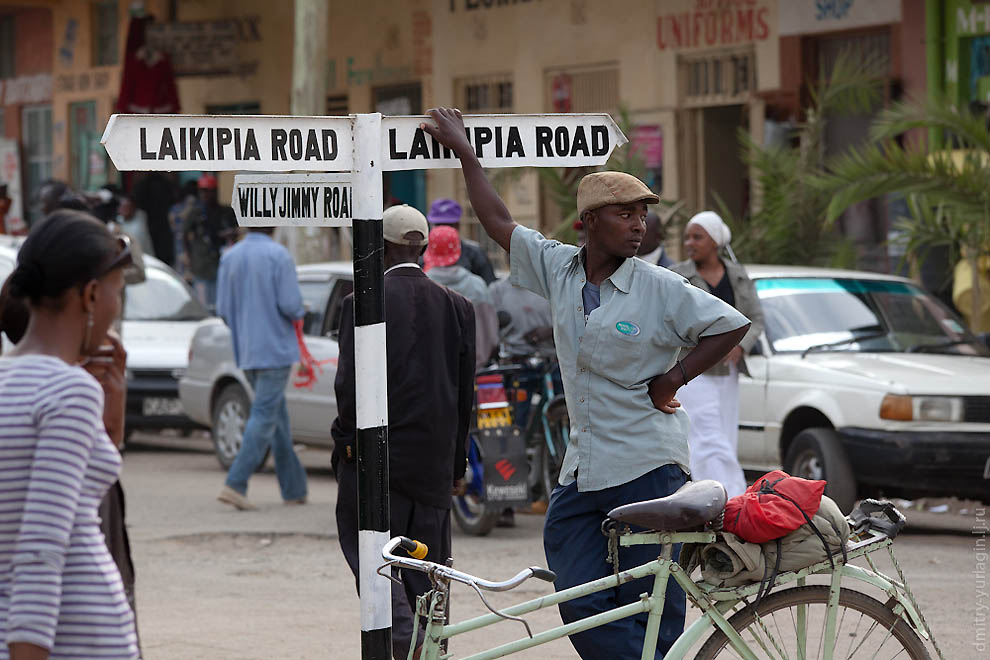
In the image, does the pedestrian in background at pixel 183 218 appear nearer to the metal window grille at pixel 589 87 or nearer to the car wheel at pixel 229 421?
the metal window grille at pixel 589 87

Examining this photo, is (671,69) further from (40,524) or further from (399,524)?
(40,524)

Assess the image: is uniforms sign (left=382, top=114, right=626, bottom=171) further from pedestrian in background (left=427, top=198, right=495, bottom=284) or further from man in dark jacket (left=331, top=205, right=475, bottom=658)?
pedestrian in background (left=427, top=198, right=495, bottom=284)

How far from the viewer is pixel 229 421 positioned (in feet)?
42.9

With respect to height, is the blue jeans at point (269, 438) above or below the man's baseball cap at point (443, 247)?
below

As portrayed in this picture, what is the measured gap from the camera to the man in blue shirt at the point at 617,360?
15.8 feet

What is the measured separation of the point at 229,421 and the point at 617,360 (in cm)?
863

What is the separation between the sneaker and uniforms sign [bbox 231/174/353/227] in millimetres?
6245

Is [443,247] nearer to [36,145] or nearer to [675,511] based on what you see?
[675,511]

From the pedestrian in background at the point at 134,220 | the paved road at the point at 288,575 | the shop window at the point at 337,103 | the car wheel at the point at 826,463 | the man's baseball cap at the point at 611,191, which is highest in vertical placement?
the shop window at the point at 337,103

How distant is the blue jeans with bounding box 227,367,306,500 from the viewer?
1100 centimetres

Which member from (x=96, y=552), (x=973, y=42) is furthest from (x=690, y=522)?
(x=973, y=42)

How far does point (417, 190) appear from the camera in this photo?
21.8m

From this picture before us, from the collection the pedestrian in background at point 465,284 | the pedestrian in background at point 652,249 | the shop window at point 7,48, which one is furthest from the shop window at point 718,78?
the shop window at point 7,48

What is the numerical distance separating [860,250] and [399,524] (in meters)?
10.9
